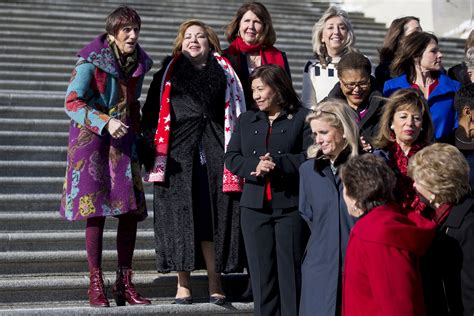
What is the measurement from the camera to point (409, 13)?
13.7 meters

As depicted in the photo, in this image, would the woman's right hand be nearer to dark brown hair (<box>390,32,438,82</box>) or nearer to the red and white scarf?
the red and white scarf

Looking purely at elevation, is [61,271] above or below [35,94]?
below

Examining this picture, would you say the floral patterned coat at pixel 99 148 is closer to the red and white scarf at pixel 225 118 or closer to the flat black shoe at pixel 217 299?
the red and white scarf at pixel 225 118

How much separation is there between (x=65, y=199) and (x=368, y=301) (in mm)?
2023

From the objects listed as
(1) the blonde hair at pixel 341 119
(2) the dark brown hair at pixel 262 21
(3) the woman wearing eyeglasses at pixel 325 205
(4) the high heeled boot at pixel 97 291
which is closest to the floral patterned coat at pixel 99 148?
(4) the high heeled boot at pixel 97 291

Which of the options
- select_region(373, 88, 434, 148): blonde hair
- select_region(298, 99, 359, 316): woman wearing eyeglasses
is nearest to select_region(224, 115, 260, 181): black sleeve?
select_region(298, 99, 359, 316): woman wearing eyeglasses

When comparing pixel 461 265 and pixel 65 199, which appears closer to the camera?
pixel 461 265

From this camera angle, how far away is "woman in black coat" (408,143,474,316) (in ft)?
14.4

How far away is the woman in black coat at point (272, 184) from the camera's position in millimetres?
5145

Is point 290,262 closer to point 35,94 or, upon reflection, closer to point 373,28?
point 35,94

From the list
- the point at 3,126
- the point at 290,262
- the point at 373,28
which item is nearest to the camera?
the point at 290,262

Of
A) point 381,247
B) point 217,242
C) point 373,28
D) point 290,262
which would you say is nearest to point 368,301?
point 381,247

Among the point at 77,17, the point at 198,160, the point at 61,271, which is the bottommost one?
the point at 61,271

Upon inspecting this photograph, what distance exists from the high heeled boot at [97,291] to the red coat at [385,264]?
5.26ft
